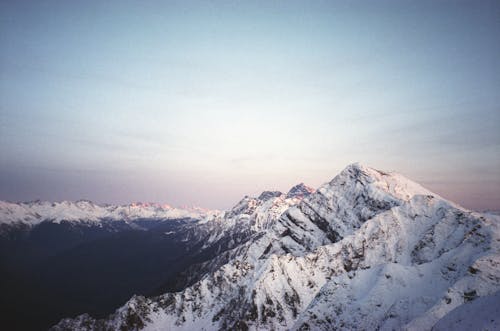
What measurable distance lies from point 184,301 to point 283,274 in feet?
197

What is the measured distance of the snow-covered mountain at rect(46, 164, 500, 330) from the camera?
300 ft

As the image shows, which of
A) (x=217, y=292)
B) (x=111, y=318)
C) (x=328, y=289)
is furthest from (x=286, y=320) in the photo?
(x=111, y=318)

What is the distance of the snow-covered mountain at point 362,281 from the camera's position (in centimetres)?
9156

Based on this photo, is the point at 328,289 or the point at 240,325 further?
the point at 240,325

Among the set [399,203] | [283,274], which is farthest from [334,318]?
[399,203]

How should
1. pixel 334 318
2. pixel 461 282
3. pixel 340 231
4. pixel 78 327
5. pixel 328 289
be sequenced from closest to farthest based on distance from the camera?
pixel 461 282
pixel 334 318
pixel 328 289
pixel 78 327
pixel 340 231

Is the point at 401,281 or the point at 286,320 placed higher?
the point at 401,281

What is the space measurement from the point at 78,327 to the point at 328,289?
123289mm

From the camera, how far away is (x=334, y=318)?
104 m

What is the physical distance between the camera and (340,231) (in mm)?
191625

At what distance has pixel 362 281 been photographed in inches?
4530

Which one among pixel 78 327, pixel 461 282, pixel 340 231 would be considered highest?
pixel 461 282

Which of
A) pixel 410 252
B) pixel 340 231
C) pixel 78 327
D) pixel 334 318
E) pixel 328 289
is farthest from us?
pixel 340 231

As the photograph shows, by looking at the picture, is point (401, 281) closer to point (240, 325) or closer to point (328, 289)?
point (328, 289)
